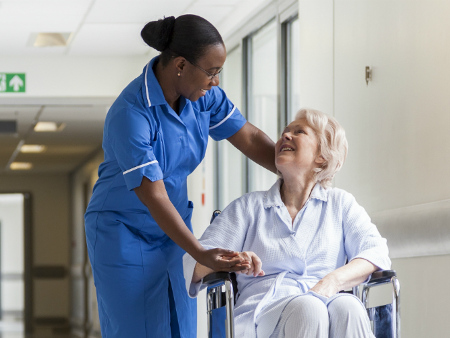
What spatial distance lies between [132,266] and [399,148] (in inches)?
51.9

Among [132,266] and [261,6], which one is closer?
[132,266]

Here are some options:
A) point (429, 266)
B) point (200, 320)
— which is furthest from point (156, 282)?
point (200, 320)

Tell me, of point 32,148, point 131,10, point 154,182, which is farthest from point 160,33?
point 32,148

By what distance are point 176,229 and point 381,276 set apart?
25.6 inches

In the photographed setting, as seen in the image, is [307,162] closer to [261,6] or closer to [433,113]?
[433,113]

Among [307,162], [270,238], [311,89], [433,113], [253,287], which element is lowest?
[253,287]

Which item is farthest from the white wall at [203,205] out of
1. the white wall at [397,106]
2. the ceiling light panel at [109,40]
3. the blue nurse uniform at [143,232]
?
the blue nurse uniform at [143,232]

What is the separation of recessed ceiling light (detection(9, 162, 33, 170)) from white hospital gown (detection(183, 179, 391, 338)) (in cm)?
1332

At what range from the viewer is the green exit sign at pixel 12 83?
23.3 feet

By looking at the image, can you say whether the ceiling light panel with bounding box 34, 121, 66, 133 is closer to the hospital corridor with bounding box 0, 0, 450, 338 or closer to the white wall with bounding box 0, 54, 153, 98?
the white wall with bounding box 0, 54, 153, 98

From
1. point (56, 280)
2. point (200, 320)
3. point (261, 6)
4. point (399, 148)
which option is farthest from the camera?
point (56, 280)

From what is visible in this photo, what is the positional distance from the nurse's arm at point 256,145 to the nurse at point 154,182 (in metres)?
0.13

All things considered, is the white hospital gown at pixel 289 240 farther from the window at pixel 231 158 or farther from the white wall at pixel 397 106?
the window at pixel 231 158

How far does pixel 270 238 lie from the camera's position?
2.60m
